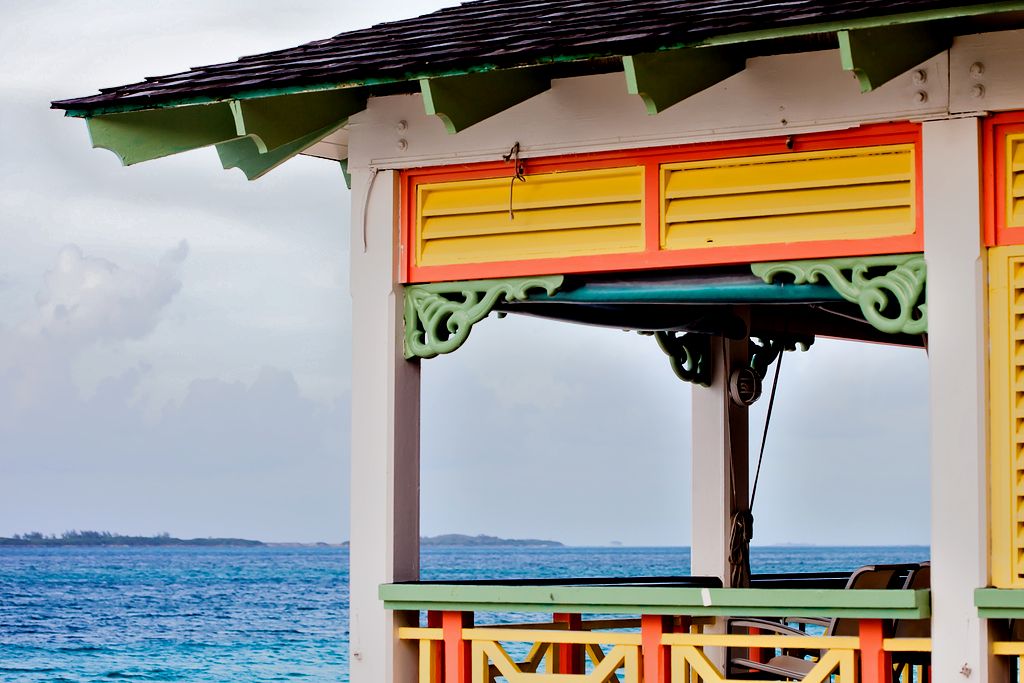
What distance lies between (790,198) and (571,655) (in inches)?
88.4

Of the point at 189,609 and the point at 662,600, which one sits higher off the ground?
the point at 662,600

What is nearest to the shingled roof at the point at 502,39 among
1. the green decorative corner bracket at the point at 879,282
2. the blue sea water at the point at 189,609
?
the green decorative corner bracket at the point at 879,282

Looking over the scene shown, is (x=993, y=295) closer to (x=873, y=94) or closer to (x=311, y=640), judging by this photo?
(x=873, y=94)

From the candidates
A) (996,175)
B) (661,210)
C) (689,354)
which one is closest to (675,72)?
(661,210)

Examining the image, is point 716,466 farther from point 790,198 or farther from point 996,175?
point 996,175

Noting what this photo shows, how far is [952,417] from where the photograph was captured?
623 centimetres

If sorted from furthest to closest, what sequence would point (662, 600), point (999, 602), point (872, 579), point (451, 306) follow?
point (872, 579) < point (451, 306) < point (662, 600) < point (999, 602)

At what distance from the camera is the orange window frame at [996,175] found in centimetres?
624

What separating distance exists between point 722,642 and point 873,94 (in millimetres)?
2188

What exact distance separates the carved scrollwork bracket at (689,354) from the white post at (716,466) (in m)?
0.04

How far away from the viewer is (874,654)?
628 centimetres

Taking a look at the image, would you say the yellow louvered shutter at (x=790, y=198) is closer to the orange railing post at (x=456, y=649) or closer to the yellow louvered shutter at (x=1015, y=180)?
the yellow louvered shutter at (x=1015, y=180)

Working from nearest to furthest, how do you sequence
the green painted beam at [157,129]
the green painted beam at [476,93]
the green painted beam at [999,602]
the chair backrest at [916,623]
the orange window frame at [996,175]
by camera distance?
the green painted beam at [999,602], the orange window frame at [996,175], the green painted beam at [476,93], the chair backrest at [916,623], the green painted beam at [157,129]

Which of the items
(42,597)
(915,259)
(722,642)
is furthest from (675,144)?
(42,597)
